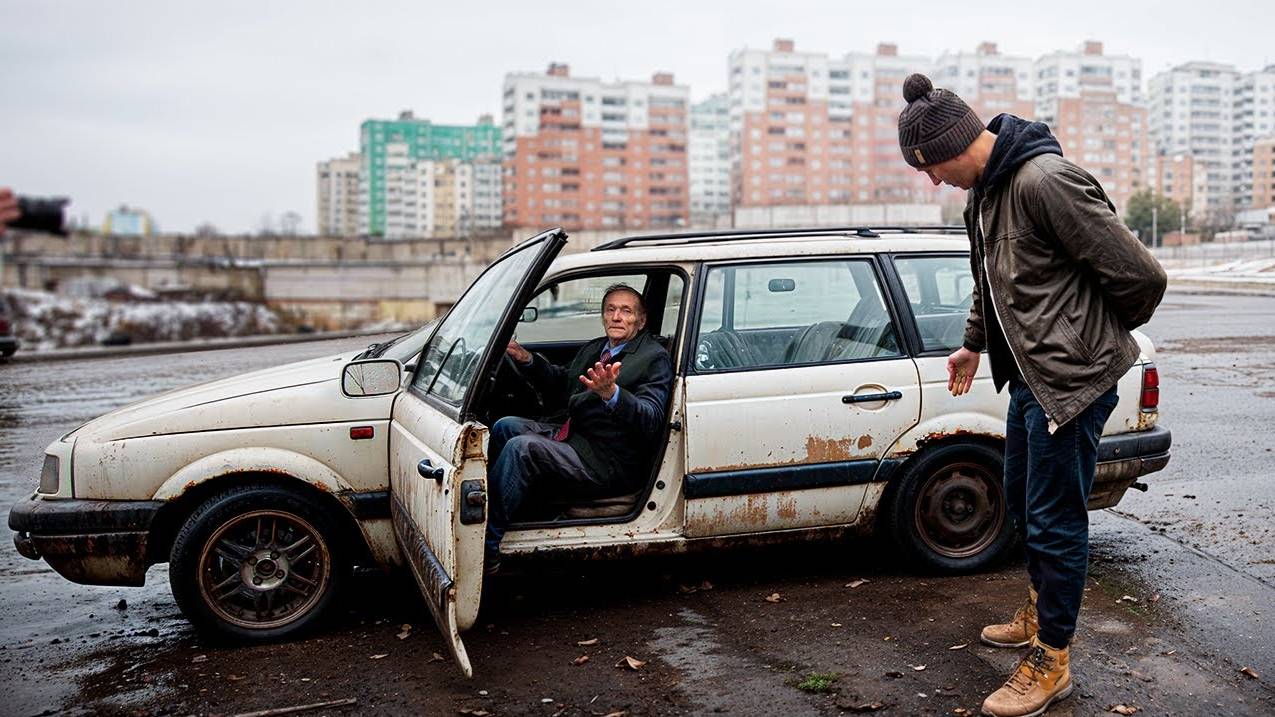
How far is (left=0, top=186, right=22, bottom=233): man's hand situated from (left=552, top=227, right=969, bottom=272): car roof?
110 inches

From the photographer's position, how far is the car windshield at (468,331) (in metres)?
4.45

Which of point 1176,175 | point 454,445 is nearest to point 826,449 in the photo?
point 454,445

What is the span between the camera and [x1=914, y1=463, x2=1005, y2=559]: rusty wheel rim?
514cm

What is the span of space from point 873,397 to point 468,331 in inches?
76.5

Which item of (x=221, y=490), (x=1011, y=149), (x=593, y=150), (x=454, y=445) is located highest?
(x=593, y=150)

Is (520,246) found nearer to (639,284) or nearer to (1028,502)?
(639,284)

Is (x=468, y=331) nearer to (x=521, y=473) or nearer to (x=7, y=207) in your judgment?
(x=521, y=473)

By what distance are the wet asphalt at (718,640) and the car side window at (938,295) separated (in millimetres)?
1211

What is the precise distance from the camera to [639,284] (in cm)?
567

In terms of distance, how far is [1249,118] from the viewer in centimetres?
17675

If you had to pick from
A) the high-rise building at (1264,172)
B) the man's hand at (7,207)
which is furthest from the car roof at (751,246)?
the high-rise building at (1264,172)

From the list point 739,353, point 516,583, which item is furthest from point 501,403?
point 739,353

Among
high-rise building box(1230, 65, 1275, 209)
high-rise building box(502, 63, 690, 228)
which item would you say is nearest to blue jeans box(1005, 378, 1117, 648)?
high-rise building box(502, 63, 690, 228)

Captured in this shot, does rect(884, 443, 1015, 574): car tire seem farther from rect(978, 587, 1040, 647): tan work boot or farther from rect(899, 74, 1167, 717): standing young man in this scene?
rect(899, 74, 1167, 717): standing young man
